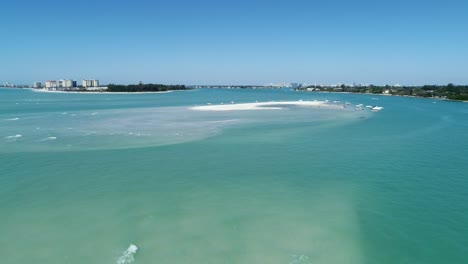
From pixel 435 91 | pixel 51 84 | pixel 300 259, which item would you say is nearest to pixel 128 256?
Result: pixel 300 259

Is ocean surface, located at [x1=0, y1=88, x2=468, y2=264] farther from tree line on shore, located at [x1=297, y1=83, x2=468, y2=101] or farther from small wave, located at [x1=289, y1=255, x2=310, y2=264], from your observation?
tree line on shore, located at [x1=297, y1=83, x2=468, y2=101]

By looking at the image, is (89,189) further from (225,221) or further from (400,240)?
(400,240)

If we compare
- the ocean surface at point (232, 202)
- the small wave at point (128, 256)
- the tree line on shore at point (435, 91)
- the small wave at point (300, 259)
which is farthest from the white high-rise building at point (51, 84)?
the small wave at point (300, 259)

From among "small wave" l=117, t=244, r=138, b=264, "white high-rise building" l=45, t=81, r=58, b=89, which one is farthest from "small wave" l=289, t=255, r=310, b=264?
"white high-rise building" l=45, t=81, r=58, b=89

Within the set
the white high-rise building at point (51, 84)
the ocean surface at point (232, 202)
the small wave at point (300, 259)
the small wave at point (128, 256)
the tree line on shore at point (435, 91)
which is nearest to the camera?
the small wave at point (300, 259)

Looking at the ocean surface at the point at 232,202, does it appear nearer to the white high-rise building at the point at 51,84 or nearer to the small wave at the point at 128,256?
the small wave at the point at 128,256

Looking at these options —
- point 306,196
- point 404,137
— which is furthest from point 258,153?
point 404,137
